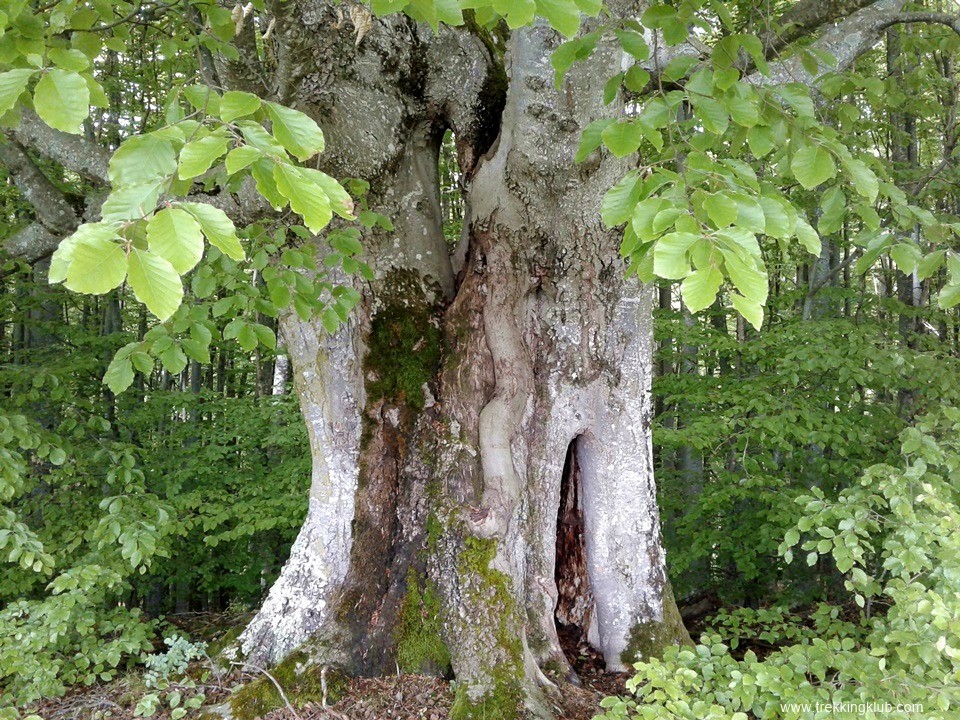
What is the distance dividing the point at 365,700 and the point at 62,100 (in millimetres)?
2755

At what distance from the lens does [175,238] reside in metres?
1.07

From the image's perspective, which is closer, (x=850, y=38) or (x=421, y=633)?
(x=421, y=633)

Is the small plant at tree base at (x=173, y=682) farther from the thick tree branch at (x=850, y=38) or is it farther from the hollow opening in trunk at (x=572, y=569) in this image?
the thick tree branch at (x=850, y=38)

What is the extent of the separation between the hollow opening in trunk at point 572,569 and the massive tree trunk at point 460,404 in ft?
0.17

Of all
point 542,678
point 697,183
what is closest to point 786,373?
point 542,678

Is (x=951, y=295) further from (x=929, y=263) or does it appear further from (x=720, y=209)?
(x=720, y=209)

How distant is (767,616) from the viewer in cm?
365

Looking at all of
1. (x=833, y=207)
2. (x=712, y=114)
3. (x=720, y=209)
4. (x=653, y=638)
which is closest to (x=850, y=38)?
(x=833, y=207)

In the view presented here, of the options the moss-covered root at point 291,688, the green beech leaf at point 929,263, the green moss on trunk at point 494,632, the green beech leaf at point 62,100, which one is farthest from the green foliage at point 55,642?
the green beech leaf at point 929,263

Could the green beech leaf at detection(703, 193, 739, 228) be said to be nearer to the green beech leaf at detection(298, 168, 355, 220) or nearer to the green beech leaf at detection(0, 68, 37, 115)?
the green beech leaf at detection(298, 168, 355, 220)

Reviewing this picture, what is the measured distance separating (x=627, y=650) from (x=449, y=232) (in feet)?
14.3

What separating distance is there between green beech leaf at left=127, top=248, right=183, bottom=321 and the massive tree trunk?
2.14 meters

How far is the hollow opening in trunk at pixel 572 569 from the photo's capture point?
145 inches

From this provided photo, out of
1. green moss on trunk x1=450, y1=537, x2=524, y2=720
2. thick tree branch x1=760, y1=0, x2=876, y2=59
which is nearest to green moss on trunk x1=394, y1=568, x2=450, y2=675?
green moss on trunk x1=450, y1=537, x2=524, y2=720
